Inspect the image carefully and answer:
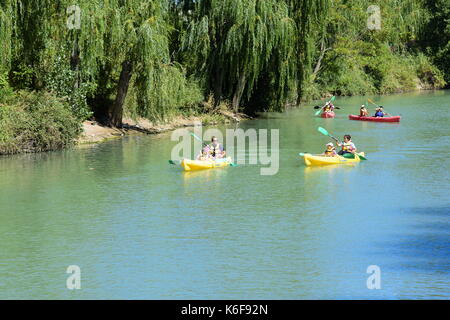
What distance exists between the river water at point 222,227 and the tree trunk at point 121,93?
3637 millimetres

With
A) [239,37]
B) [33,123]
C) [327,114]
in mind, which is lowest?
[327,114]

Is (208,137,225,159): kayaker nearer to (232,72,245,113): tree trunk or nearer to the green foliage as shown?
the green foliage

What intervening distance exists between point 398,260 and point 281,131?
20.3m

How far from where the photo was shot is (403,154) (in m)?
26.7

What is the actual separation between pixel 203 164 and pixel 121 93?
8.66 m

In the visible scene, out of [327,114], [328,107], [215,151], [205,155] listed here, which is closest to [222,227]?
[205,155]

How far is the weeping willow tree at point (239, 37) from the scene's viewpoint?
3462 centimetres

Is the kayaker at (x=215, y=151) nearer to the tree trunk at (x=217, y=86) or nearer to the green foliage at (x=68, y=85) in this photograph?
the green foliage at (x=68, y=85)

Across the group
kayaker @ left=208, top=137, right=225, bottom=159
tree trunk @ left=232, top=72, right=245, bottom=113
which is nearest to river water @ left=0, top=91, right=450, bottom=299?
kayaker @ left=208, top=137, right=225, bottom=159

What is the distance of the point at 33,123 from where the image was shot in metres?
25.7

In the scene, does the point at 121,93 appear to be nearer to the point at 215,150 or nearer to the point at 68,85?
the point at 68,85

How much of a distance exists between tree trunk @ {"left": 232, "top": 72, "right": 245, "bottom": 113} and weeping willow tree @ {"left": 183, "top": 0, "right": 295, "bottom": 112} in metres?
0.33
